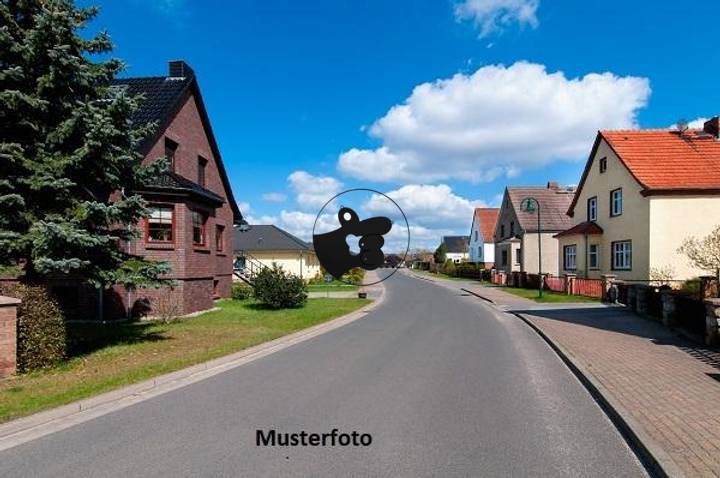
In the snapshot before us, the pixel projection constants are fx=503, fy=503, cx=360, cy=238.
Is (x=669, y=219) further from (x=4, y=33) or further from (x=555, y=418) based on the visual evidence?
(x=4, y=33)

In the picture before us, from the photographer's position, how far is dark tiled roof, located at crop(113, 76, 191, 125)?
18766 millimetres

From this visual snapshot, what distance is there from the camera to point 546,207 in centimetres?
4550

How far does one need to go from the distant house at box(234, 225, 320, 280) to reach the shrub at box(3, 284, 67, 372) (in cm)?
2710

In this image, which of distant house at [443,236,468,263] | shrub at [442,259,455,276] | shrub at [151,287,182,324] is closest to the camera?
shrub at [151,287,182,324]

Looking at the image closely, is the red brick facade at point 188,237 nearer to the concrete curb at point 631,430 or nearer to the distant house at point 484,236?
the concrete curb at point 631,430

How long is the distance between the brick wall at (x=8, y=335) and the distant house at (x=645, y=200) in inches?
970

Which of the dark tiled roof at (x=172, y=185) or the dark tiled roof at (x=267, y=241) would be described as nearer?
the dark tiled roof at (x=172, y=185)

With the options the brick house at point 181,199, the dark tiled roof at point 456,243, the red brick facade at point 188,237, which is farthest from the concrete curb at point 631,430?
the dark tiled roof at point 456,243

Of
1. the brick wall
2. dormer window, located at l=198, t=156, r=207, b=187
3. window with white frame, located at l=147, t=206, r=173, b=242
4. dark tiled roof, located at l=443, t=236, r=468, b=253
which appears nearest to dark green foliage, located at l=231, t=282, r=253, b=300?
dormer window, located at l=198, t=156, r=207, b=187

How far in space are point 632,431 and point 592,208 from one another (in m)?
28.6

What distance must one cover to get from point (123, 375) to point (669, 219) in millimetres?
24476

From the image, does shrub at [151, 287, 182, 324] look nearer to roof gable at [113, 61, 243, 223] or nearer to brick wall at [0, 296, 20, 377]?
roof gable at [113, 61, 243, 223]

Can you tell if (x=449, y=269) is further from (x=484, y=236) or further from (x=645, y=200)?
(x=645, y=200)

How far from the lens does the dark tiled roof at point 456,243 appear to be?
101 metres
